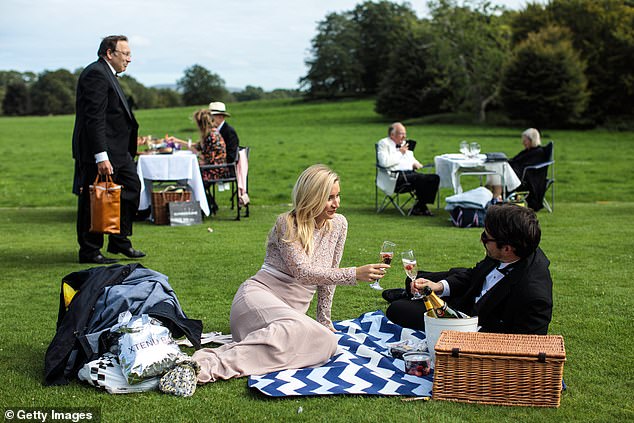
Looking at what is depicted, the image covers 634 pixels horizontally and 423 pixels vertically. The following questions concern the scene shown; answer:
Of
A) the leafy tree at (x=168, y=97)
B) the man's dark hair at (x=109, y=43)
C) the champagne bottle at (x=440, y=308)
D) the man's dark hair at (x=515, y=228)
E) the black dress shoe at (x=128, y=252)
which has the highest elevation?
the leafy tree at (x=168, y=97)

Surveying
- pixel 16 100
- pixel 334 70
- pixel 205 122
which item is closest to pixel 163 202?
pixel 205 122

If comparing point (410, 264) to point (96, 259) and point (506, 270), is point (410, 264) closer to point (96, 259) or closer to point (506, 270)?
point (506, 270)

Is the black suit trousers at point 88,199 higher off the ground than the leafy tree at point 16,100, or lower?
lower

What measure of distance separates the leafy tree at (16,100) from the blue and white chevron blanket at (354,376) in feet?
279

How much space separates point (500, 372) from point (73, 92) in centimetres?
8821

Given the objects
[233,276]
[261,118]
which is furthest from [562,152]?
[261,118]

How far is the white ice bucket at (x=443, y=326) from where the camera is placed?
14.8 feet

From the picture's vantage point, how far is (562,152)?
26.6 metres

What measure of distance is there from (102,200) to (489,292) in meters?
4.44

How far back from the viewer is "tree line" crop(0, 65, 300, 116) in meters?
83.3

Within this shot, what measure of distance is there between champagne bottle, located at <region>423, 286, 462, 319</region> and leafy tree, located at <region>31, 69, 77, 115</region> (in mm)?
82255

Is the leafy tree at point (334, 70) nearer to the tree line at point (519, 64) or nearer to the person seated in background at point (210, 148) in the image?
the tree line at point (519, 64)

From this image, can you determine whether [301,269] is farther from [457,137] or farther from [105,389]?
[457,137]
